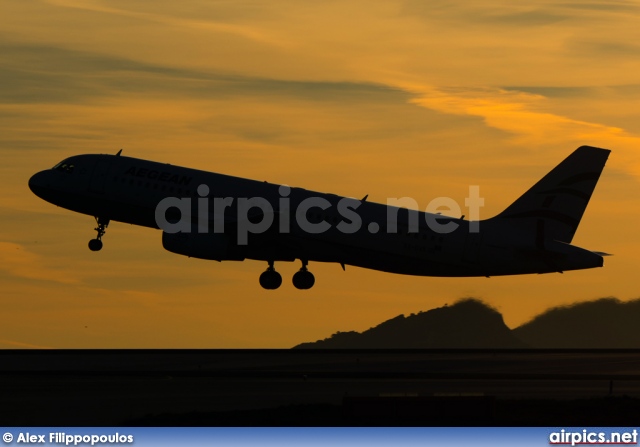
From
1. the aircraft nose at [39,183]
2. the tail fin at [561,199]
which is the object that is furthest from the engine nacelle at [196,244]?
the tail fin at [561,199]

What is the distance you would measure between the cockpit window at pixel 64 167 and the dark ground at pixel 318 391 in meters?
12.5

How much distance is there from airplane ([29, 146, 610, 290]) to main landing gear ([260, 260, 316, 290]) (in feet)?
0.21

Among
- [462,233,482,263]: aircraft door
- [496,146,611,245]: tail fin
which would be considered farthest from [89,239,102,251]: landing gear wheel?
[496,146,611,245]: tail fin

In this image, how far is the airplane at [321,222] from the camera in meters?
74.1

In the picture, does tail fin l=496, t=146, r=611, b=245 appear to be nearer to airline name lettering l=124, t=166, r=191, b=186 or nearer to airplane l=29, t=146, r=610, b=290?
airplane l=29, t=146, r=610, b=290

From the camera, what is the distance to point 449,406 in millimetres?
48188

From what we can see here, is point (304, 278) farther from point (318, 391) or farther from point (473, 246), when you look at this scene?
point (318, 391)

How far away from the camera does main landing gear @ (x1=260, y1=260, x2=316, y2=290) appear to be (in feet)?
266

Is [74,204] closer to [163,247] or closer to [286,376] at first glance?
[163,247]

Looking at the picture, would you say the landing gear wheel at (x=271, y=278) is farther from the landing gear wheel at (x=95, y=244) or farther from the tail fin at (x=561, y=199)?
the tail fin at (x=561, y=199)

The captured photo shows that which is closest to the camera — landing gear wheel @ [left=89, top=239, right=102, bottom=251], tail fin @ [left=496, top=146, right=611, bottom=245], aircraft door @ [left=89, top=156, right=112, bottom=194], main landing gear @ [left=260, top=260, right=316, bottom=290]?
tail fin @ [left=496, top=146, right=611, bottom=245]

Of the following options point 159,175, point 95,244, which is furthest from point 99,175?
point 95,244

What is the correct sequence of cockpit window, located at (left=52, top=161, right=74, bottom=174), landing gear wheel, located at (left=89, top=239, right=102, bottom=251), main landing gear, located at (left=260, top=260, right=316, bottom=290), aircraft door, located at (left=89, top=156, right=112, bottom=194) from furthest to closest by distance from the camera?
landing gear wheel, located at (left=89, top=239, right=102, bottom=251), cockpit window, located at (left=52, top=161, right=74, bottom=174), main landing gear, located at (left=260, top=260, right=316, bottom=290), aircraft door, located at (left=89, top=156, right=112, bottom=194)

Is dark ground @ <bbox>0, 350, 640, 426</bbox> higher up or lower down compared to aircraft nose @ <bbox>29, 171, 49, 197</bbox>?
lower down
